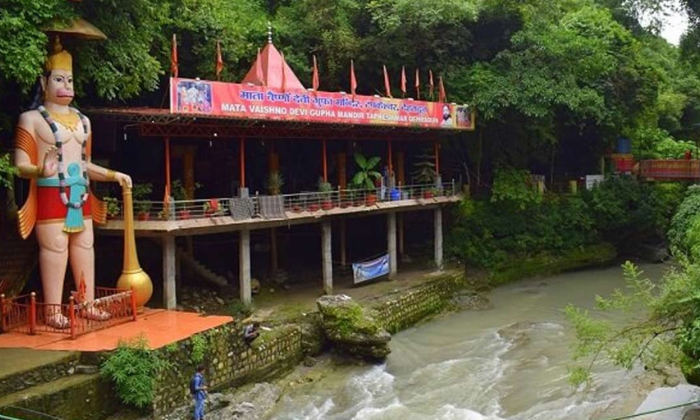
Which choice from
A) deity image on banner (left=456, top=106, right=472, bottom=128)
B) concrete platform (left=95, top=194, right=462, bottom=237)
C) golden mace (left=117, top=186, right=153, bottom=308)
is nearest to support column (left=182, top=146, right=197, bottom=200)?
concrete platform (left=95, top=194, right=462, bottom=237)

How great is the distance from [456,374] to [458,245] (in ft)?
39.0

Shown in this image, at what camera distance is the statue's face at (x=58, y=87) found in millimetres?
17328

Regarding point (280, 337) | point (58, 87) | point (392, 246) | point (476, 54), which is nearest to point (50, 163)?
point (58, 87)

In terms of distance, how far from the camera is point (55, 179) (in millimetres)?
17406

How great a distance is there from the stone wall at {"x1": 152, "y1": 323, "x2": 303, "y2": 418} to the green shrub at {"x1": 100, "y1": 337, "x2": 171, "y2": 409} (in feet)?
1.02

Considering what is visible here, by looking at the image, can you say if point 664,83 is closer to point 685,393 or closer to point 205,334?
point 685,393

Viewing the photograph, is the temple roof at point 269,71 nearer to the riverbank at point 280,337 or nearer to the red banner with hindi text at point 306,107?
the red banner with hindi text at point 306,107

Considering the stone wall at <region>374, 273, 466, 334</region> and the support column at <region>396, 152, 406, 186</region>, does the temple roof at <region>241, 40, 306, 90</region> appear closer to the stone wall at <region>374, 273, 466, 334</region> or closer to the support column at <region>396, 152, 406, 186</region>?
the support column at <region>396, 152, 406, 186</region>

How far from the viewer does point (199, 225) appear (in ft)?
65.3

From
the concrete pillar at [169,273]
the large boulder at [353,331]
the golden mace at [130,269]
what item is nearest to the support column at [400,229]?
the large boulder at [353,331]

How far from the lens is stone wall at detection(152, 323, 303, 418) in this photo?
50.7 ft

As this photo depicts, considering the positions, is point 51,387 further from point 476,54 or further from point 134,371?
point 476,54

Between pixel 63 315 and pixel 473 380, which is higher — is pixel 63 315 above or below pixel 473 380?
above

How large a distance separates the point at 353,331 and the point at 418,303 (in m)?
5.52
